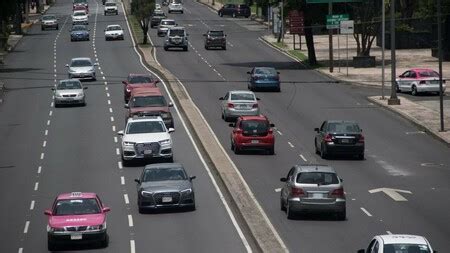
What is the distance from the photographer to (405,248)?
24.1m

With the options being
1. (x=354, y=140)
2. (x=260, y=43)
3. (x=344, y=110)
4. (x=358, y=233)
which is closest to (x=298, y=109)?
(x=344, y=110)

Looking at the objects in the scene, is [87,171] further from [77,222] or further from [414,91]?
[414,91]

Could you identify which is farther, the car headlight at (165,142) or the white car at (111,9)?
the white car at (111,9)

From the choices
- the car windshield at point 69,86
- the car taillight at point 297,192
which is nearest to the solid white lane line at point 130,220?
the car taillight at point 297,192

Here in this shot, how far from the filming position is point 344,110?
212 feet

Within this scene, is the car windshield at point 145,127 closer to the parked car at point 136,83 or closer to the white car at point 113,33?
the parked car at point 136,83

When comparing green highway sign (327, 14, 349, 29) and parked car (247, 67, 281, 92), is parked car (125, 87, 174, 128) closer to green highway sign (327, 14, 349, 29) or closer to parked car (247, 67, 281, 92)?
parked car (247, 67, 281, 92)

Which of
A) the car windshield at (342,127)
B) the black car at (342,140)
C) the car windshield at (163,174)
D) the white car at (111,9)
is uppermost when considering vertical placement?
the white car at (111,9)

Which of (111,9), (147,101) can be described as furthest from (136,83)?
(111,9)

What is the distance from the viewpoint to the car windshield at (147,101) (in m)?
55.9

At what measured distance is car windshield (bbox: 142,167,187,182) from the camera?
37688 mm

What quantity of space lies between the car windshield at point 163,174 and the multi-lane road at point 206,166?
43.5 inches

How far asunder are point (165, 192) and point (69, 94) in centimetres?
2958

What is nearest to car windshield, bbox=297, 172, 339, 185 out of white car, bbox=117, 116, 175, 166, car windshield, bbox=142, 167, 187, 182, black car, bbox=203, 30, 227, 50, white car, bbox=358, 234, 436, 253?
car windshield, bbox=142, 167, 187, 182
